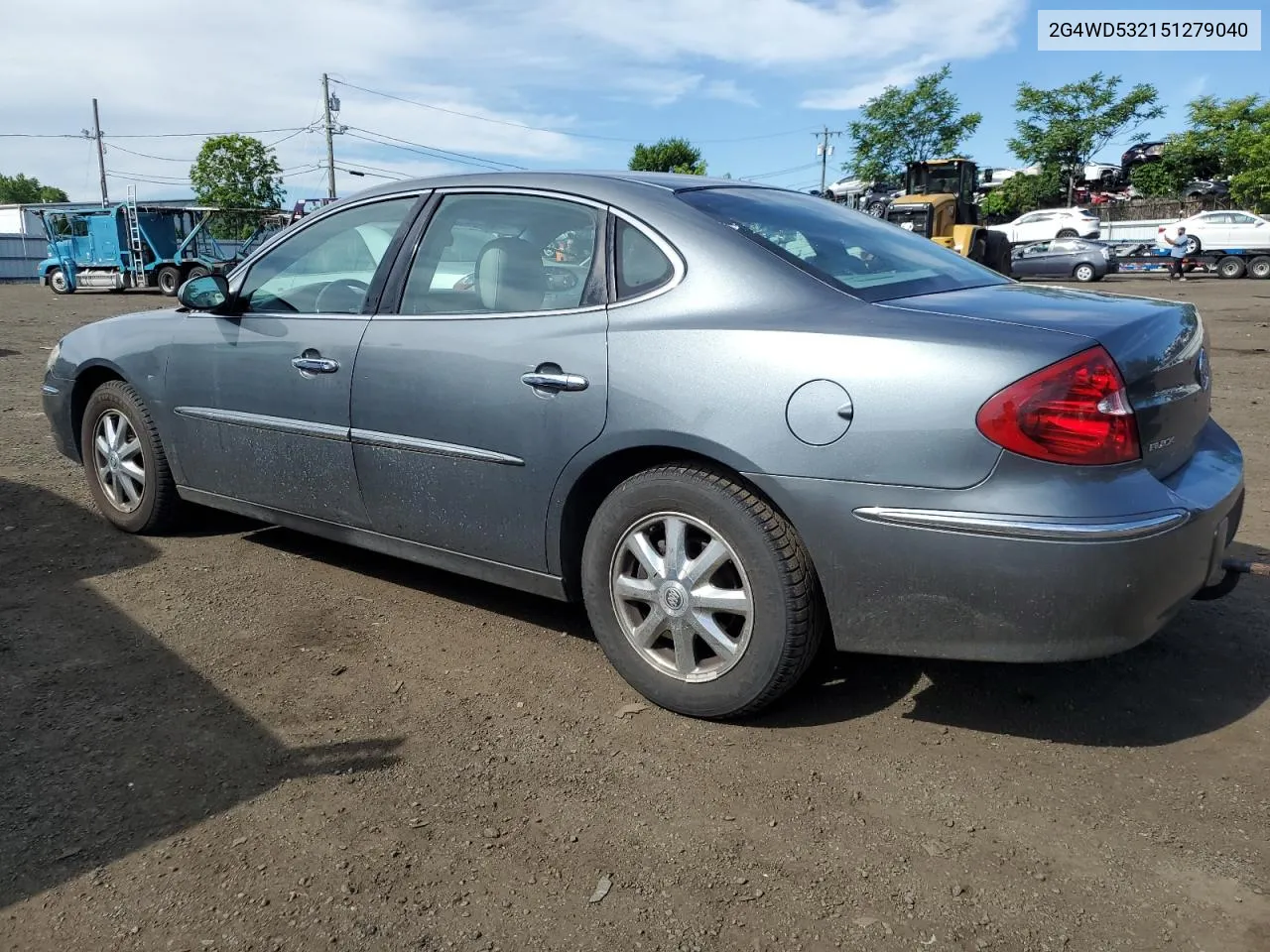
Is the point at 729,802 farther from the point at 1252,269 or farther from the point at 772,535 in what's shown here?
the point at 1252,269

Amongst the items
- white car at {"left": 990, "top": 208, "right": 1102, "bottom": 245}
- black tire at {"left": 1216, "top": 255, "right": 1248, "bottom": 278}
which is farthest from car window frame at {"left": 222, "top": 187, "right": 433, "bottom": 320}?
white car at {"left": 990, "top": 208, "right": 1102, "bottom": 245}

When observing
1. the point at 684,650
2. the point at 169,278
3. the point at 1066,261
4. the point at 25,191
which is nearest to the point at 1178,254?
the point at 1066,261

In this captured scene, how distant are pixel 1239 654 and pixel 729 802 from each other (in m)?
1.99

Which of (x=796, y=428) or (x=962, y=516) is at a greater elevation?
(x=796, y=428)

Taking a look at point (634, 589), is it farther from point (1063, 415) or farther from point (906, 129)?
point (906, 129)

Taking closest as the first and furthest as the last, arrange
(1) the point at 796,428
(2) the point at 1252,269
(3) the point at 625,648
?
(1) the point at 796,428 → (3) the point at 625,648 → (2) the point at 1252,269

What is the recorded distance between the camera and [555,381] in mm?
3131

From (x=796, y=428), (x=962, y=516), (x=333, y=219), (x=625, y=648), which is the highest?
(x=333, y=219)

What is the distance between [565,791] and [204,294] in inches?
Answer: 104

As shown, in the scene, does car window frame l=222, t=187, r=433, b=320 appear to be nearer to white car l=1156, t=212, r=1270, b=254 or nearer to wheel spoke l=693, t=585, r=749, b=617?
wheel spoke l=693, t=585, r=749, b=617

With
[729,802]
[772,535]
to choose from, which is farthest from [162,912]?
[772,535]

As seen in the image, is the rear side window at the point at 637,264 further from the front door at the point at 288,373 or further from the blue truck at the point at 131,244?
the blue truck at the point at 131,244

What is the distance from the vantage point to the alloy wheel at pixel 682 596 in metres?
2.90

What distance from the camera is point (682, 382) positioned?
2.88 m
